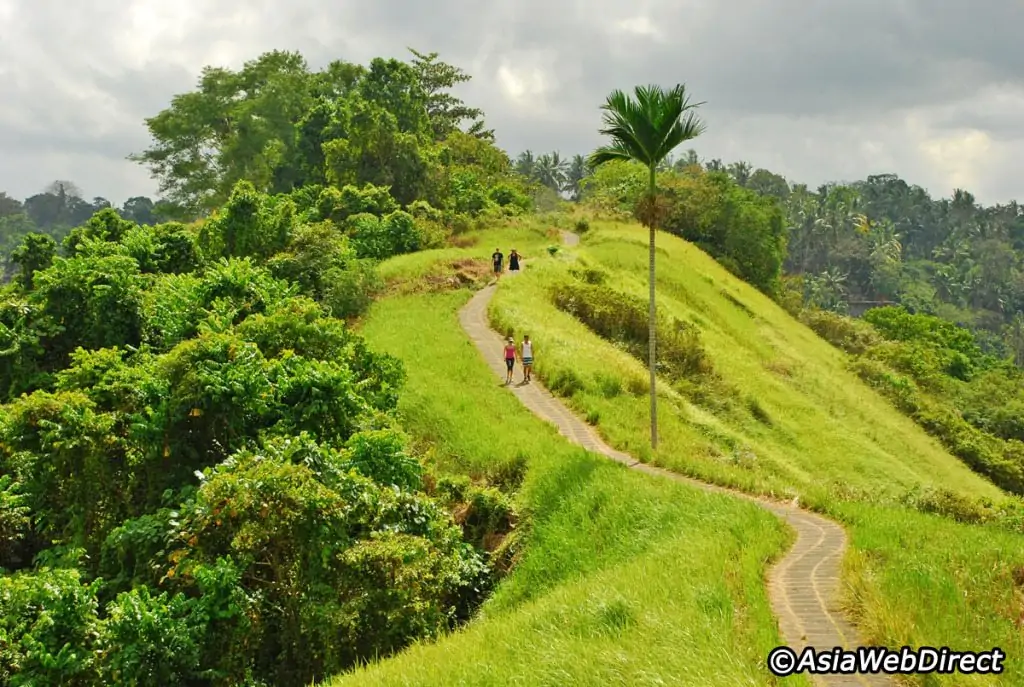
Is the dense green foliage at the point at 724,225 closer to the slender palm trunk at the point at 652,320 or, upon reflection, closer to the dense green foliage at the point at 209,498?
the dense green foliage at the point at 209,498

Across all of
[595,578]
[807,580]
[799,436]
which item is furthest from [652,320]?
[799,436]

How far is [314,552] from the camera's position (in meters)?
10.9

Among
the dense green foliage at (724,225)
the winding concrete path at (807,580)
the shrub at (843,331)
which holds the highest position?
the dense green foliage at (724,225)

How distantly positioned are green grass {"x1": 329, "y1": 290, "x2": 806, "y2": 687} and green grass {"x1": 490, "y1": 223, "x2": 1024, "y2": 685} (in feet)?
5.17

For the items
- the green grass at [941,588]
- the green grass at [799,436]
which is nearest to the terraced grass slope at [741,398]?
the green grass at [799,436]

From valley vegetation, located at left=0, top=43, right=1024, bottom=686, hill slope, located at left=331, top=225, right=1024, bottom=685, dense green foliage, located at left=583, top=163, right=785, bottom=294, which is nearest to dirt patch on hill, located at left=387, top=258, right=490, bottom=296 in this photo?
valley vegetation, located at left=0, top=43, right=1024, bottom=686

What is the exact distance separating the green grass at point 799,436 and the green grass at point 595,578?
158cm

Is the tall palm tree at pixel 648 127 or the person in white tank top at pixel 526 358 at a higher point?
the tall palm tree at pixel 648 127

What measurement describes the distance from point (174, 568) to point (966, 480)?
1236 inches

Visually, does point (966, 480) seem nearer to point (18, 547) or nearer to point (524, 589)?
point (524, 589)

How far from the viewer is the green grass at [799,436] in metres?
8.27

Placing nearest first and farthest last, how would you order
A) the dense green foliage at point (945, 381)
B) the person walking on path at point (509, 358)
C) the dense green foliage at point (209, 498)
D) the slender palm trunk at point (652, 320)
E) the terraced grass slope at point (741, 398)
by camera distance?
the dense green foliage at point (209, 498) < the slender palm trunk at point (652, 320) < the terraced grass slope at point (741, 398) < the person walking on path at point (509, 358) < the dense green foliage at point (945, 381)

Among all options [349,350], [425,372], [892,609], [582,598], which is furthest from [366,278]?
[892,609]

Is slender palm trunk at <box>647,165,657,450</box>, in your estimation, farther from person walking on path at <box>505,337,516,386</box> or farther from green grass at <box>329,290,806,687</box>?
person walking on path at <box>505,337,516,386</box>
